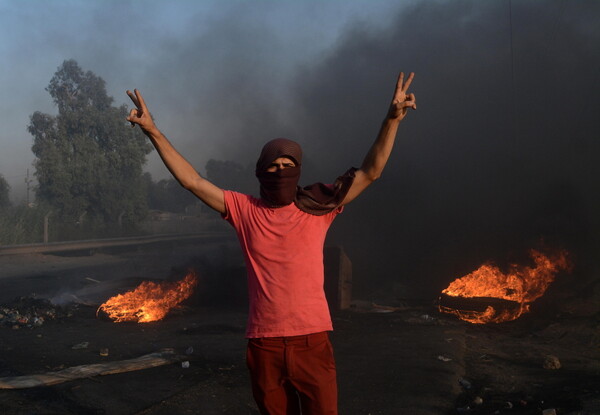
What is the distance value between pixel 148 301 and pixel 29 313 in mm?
1988

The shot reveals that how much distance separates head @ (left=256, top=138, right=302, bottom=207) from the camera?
7.62 ft

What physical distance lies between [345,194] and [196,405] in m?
3.15

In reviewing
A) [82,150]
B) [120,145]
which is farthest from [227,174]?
[82,150]

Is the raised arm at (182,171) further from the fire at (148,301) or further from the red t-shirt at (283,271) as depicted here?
the fire at (148,301)

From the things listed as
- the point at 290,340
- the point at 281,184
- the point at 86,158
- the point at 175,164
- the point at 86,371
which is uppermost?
the point at 86,158

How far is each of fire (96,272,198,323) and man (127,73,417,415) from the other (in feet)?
23.2

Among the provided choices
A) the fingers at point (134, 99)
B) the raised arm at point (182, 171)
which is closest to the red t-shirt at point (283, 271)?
the raised arm at point (182, 171)

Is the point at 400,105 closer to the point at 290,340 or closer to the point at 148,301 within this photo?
the point at 290,340

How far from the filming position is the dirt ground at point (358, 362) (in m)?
4.68

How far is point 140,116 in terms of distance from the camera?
2.57 metres

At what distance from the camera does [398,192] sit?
2209cm

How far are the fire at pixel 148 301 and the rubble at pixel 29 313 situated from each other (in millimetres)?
779

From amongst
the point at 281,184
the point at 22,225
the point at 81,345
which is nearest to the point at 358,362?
the point at 81,345

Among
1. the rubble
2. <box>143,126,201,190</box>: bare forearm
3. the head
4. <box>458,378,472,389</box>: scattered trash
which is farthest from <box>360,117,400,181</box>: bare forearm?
the rubble
